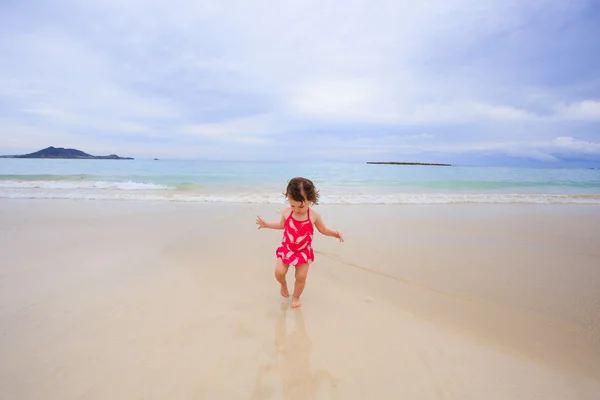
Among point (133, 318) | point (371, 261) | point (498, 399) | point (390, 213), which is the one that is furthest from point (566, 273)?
point (133, 318)

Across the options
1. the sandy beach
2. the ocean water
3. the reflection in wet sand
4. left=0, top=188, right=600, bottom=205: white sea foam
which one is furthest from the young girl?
the ocean water

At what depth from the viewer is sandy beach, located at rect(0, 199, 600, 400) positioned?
79.4 inches

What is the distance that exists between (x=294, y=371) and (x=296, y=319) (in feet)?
2.36

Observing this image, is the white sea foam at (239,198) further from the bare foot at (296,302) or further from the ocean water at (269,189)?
the bare foot at (296,302)

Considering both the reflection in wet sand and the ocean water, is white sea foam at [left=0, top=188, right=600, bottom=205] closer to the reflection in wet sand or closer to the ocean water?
the ocean water

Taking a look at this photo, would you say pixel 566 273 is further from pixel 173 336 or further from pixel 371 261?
pixel 173 336

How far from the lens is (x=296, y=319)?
2.83m

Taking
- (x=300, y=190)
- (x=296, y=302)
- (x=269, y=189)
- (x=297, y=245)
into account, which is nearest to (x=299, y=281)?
(x=296, y=302)

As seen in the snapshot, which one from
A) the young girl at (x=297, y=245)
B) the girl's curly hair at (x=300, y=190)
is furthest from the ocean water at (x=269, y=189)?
the girl's curly hair at (x=300, y=190)

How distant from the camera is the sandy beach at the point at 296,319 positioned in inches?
79.4

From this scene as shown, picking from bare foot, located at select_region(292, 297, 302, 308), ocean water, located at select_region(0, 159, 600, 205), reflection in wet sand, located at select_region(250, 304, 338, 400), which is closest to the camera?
reflection in wet sand, located at select_region(250, 304, 338, 400)

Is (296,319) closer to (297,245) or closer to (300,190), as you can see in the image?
(297,245)

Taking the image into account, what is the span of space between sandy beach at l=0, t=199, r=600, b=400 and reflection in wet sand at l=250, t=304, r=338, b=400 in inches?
→ 0.5

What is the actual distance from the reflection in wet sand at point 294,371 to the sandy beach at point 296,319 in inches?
0.5
